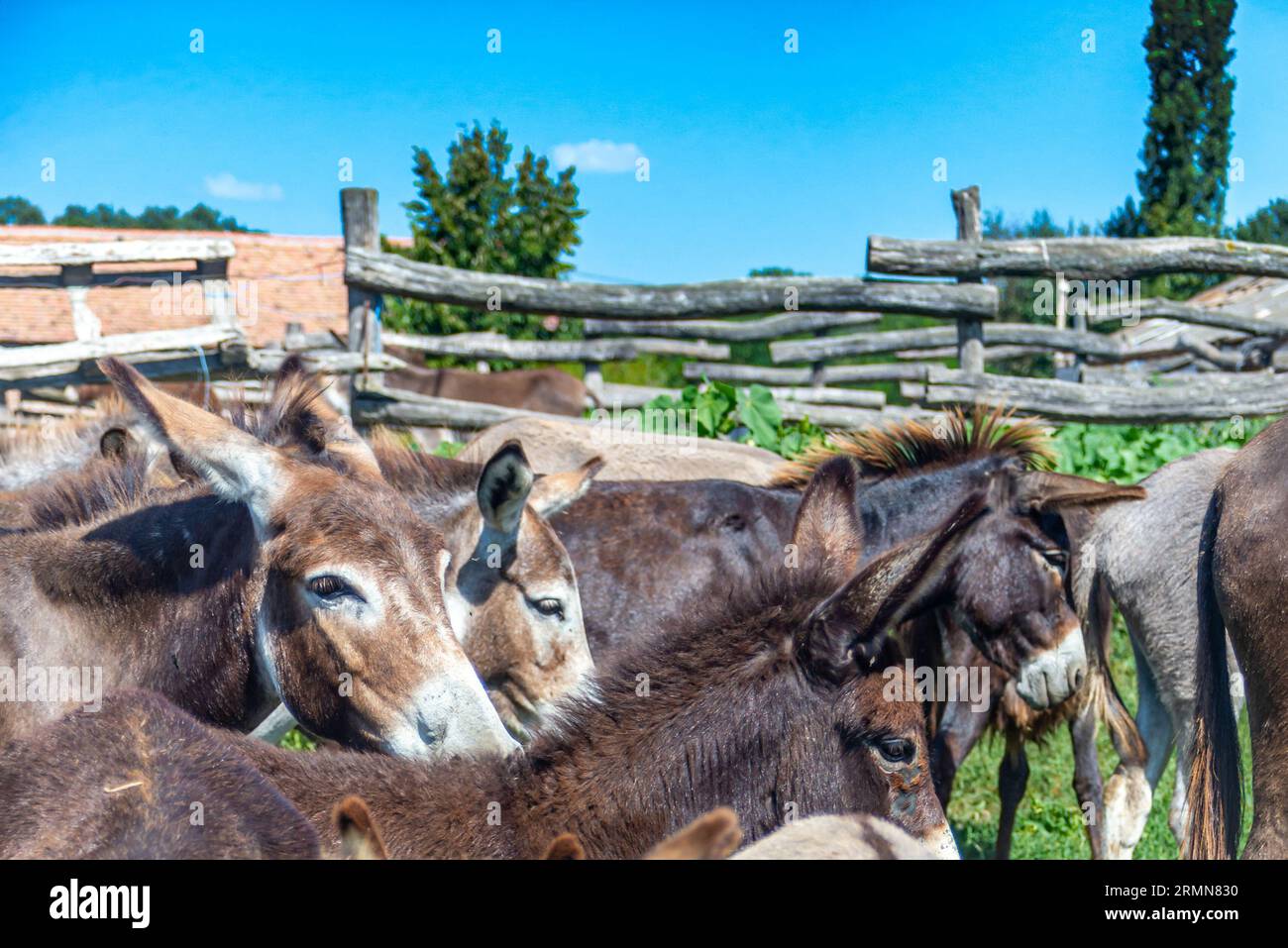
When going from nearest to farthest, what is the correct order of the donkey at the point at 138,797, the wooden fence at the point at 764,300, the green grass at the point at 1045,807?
the donkey at the point at 138,797 < the green grass at the point at 1045,807 < the wooden fence at the point at 764,300

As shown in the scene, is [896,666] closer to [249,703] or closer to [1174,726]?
[249,703]

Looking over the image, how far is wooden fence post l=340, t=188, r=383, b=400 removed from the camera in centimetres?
837

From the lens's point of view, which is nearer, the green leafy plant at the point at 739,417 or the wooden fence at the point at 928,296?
the green leafy plant at the point at 739,417

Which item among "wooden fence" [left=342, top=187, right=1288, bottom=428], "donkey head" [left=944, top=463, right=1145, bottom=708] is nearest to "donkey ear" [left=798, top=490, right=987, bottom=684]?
"donkey head" [left=944, top=463, right=1145, bottom=708]

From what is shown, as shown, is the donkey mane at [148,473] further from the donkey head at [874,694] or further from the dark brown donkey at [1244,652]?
the dark brown donkey at [1244,652]

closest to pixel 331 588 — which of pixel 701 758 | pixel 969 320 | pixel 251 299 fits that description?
pixel 701 758

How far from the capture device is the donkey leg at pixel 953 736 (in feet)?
17.3

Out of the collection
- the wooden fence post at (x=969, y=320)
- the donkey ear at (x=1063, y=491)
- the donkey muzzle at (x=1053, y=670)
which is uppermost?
the wooden fence post at (x=969, y=320)

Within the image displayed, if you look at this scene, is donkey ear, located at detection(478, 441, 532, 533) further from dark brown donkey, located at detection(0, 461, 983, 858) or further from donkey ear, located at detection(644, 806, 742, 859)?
donkey ear, located at detection(644, 806, 742, 859)

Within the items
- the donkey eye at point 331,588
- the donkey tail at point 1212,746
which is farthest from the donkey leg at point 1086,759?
the donkey eye at point 331,588

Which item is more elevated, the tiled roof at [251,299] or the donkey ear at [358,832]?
the tiled roof at [251,299]

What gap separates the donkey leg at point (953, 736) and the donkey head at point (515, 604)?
1851 millimetres

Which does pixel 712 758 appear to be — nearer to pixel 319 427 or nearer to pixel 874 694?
pixel 874 694
